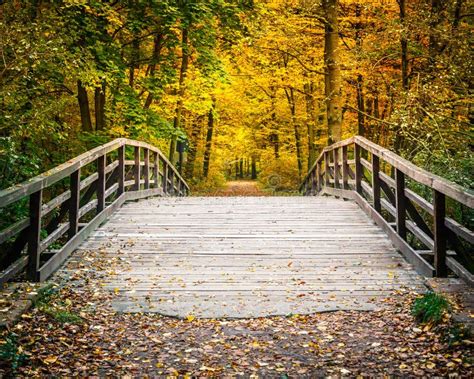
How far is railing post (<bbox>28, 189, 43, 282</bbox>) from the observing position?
4910 mm

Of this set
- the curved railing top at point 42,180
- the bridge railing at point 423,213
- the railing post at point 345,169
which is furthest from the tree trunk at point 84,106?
the bridge railing at point 423,213

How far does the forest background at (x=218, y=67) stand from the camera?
8.47 metres

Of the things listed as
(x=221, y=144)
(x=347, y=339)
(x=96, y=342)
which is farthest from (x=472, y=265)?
(x=221, y=144)

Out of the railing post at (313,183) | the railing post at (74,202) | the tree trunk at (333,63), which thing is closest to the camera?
the railing post at (74,202)

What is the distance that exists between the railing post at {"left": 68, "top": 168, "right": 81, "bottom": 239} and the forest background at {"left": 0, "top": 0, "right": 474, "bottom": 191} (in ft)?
1.77

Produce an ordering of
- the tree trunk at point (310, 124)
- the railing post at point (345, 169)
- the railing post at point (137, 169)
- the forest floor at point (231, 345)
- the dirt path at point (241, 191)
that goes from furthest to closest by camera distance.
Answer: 1. the dirt path at point (241, 191)
2. the tree trunk at point (310, 124)
3. the railing post at point (137, 169)
4. the railing post at point (345, 169)
5. the forest floor at point (231, 345)

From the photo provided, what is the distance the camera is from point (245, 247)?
21.7 ft

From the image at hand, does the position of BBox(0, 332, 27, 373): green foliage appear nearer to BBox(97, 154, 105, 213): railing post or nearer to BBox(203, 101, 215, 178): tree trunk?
BBox(97, 154, 105, 213): railing post

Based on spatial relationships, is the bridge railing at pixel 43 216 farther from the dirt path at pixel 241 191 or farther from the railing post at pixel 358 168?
the dirt path at pixel 241 191

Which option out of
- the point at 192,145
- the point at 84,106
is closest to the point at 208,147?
the point at 192,145

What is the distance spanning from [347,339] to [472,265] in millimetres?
2856

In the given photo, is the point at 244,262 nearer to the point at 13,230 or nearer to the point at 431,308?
the point at 431,308

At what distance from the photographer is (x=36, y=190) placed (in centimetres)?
488

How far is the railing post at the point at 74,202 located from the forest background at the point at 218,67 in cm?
54
